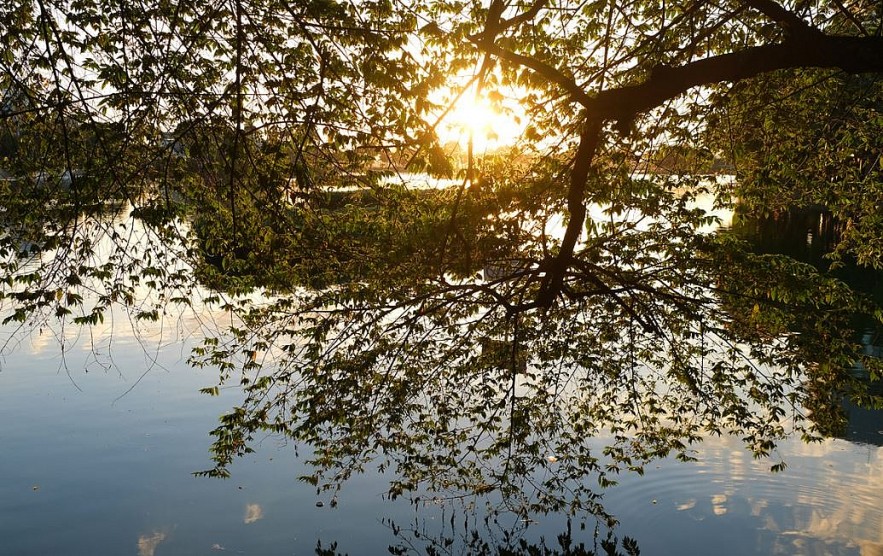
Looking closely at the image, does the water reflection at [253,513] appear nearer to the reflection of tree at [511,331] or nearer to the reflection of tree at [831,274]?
the reflection of tree at [511,331]

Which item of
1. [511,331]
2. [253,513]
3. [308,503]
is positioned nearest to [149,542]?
[253,513]

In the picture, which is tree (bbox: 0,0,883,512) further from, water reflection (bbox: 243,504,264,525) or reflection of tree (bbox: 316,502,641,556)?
water reflection (bbox: 243,504,264,525)

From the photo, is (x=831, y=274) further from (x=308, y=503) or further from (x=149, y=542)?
(x=149, y=542)

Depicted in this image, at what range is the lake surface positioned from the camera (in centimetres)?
1036

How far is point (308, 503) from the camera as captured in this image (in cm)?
1157

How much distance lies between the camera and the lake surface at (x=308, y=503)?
34.0ft

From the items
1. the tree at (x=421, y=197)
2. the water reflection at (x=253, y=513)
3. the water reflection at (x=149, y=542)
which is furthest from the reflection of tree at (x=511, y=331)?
the water reflection at (x=149, y=542)

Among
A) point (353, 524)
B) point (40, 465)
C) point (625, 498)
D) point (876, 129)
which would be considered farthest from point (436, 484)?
point (876, 129)

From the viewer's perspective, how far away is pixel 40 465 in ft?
41.5

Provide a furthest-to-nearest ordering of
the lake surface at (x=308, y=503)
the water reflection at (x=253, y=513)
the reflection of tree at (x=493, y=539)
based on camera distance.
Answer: the water reflection at (x=253, y=513)
the lake surface at (x=308, y=503)
the reflection of tree at (x=493, y=539)

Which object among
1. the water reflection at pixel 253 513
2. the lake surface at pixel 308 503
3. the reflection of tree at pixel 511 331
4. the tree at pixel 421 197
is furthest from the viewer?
the water reflection at pixel 253 513

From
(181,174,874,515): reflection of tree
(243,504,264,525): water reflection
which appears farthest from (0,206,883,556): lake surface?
(181,174,874,515): reflection of tree

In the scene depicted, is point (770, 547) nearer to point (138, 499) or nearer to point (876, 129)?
point (876, 129)

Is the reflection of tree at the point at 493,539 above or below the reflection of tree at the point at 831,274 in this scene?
below
